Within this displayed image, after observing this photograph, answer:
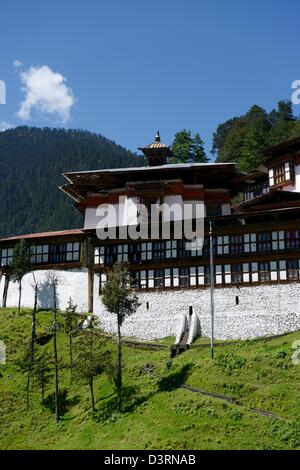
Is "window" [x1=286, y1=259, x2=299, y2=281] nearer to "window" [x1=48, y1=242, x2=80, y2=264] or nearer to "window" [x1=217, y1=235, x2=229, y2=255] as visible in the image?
"window" [x1=217, y1=235, x2=229, y2=255]

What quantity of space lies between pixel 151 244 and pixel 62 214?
12917 centimetres

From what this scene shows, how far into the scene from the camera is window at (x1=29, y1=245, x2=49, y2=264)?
73.8 metres

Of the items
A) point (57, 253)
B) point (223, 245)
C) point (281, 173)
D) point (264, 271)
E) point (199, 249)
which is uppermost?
point (281, 173)

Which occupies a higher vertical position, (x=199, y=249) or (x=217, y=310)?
(x=199, y=249)

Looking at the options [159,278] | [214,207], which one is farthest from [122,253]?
[214,207]

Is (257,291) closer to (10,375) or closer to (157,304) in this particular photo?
(157,304)

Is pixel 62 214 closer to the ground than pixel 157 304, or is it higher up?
higher up

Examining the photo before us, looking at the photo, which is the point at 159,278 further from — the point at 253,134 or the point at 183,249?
the point at 253,134

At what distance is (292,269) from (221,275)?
657 cm

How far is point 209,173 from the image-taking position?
76000mm

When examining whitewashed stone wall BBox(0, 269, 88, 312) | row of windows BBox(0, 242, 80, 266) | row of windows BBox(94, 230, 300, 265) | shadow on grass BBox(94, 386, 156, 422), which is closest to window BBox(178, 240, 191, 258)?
row of windows BBox(94, 230, 300, 265)

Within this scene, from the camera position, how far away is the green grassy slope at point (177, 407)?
40906mm

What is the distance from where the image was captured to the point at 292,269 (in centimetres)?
6044
